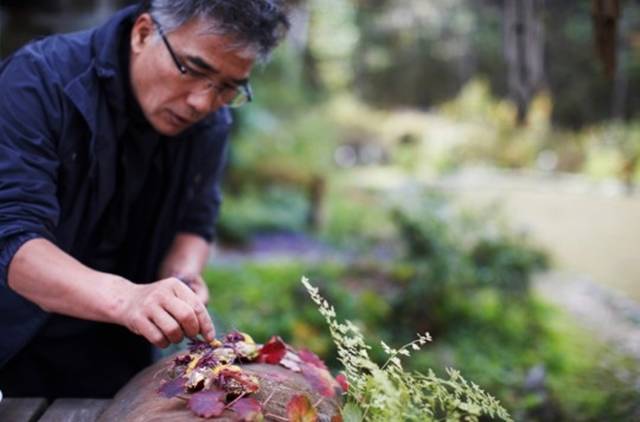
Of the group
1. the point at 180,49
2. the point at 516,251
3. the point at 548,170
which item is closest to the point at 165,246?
the point at 180,49

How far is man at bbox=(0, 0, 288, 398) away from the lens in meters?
1.41

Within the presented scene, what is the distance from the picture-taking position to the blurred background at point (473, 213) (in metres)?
4.21

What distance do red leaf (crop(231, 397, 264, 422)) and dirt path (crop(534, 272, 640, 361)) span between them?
13.9 feet

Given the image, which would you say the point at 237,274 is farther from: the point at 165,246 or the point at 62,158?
the point at 62,158

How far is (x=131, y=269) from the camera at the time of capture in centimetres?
203

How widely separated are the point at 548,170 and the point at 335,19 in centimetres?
1134

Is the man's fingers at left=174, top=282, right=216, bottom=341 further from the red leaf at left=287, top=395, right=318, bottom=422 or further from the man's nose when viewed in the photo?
the man's nose

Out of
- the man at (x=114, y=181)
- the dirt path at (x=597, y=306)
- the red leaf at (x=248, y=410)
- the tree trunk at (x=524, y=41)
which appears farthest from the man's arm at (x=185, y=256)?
the dirt path at (x=597, y=306)

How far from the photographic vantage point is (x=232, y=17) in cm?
165

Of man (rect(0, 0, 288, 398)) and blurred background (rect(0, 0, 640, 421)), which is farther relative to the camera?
blurred background (rect(0, 0, 640, 421))

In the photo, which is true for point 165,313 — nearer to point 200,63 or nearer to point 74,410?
point 74,410

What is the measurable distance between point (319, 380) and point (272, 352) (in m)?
0.13

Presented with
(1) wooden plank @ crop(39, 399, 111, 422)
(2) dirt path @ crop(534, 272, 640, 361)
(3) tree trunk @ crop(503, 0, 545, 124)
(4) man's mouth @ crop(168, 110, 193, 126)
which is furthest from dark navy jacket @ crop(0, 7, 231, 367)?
(2) dirt path @ crop(534, 272, 640, 361)

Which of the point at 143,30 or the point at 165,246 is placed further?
the point at 165,246
